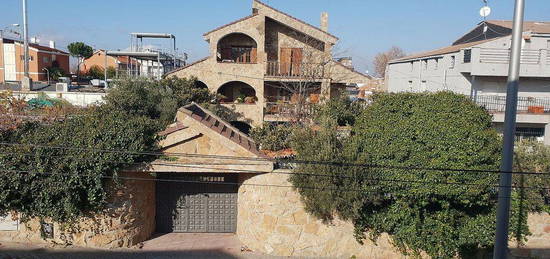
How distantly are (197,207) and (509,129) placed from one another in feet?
33.3

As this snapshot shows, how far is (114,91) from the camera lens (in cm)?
2094

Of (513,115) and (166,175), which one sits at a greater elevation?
(513,115)

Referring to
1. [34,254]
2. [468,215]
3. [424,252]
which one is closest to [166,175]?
[34,254]

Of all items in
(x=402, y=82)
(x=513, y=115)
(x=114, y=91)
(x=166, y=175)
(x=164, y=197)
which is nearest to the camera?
(x=513, y=115)

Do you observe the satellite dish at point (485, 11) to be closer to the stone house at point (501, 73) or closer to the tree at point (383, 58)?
the stone house at point (501, 73)

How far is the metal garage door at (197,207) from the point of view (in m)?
14.2

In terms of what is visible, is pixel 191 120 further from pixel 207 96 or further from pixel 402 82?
pixel 402 82

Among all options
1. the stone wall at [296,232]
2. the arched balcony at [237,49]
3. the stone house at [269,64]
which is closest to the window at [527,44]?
the stone house at [269,64]

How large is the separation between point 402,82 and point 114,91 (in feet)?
87.3

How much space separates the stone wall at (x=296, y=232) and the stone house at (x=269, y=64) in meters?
13.1

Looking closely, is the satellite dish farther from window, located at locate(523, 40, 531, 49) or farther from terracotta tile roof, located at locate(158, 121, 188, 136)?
terracotta tile roof, located at locate(158, 121, 188, 136)

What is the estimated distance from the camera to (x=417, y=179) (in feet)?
37.7

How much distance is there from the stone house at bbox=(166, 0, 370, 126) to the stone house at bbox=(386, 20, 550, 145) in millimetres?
7333

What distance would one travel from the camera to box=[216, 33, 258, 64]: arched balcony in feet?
90.8
